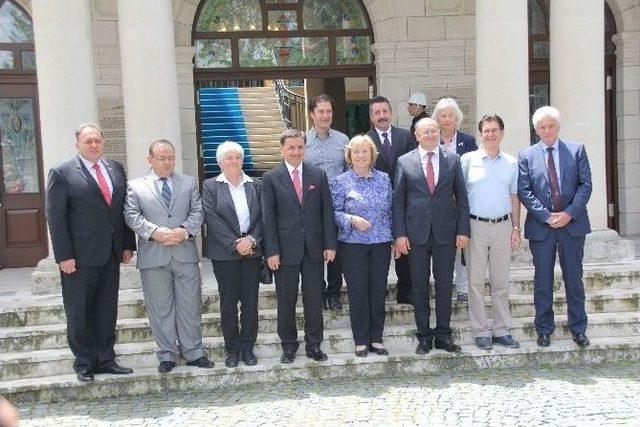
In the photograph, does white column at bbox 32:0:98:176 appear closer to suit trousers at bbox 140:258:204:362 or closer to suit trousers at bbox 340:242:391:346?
suit trousers at bbox 140:258:204:362

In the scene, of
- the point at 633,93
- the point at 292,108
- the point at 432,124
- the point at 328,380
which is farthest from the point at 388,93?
the point at 292,108

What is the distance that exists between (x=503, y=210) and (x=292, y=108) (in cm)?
1285

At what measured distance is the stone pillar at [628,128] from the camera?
10.4 meters

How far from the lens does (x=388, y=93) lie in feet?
32.7

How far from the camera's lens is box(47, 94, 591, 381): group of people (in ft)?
18.1

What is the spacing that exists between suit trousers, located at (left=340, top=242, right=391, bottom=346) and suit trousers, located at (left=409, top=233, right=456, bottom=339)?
244 millimetres

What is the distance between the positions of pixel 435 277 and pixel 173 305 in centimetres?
208

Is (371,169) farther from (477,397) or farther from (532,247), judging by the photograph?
(477,397)

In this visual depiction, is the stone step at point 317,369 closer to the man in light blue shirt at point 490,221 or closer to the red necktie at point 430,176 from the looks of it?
the man in light blue shirt at point 490,221

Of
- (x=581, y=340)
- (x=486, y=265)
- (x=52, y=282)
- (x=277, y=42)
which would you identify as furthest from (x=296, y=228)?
(x=277, y=42)

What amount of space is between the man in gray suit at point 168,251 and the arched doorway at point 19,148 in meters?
4.97

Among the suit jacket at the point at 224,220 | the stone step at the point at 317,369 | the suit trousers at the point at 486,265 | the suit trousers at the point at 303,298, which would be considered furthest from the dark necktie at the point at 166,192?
the suit trousers at the point at 486,265

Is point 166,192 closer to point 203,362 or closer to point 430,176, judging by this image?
point 203,362

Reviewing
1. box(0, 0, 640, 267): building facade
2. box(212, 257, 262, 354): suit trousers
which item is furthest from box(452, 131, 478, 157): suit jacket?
box(212, 257, 262, 354): suit trousers
